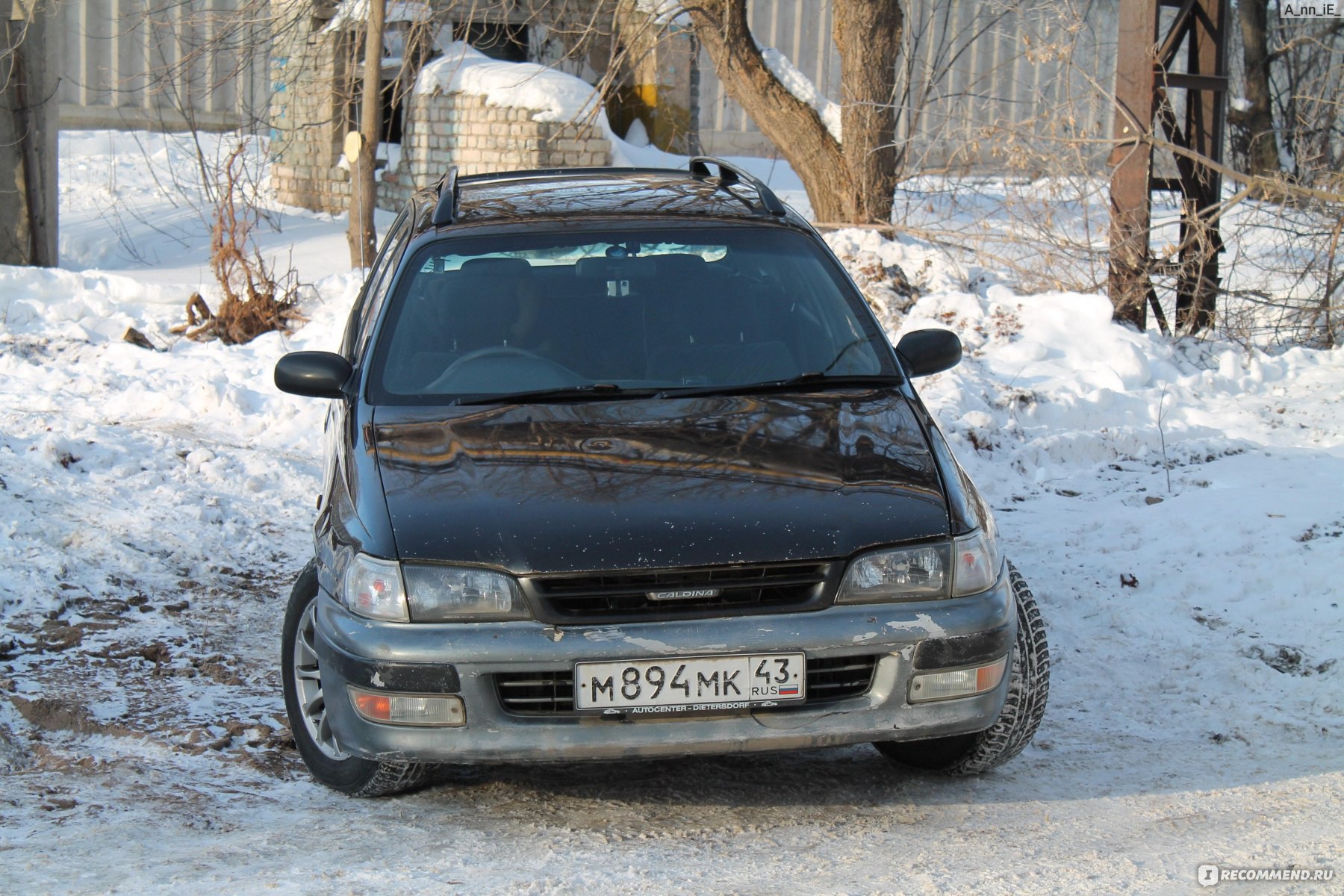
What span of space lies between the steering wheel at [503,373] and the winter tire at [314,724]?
0.70m


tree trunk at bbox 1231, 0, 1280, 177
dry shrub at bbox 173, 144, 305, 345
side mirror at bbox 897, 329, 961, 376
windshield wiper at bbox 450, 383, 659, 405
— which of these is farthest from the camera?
tree trunk at bbox 1231, 0, 1280, 177

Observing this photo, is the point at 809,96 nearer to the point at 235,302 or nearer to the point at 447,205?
the point at 235,302

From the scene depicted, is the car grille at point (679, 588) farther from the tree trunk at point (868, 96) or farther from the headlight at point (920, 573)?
the tree trunk at point (868, 96)

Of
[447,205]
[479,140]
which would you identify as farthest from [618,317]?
[479,140]

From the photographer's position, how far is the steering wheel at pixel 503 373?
13.4ft

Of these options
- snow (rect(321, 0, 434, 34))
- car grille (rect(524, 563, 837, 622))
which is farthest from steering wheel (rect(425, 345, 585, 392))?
snow (rect(321, 0, 434, 34))

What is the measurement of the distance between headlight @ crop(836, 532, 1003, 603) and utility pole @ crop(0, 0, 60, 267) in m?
10.9

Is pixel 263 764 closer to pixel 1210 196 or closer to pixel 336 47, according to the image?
pixel 1210 196

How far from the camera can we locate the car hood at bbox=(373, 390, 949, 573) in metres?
3.23

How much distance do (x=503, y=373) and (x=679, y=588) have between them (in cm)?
120

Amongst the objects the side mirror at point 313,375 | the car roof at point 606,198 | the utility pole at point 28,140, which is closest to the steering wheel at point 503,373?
the side mirror at point 313,375

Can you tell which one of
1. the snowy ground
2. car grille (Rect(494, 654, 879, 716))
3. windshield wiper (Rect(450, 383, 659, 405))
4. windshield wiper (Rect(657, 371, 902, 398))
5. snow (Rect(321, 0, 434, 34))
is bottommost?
the snowy ground

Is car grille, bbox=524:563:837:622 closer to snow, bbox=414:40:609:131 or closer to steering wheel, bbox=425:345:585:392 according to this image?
steering wheel, bbox=425:345:585:392

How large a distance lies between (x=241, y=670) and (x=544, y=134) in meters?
12.3
